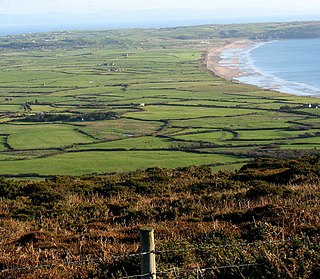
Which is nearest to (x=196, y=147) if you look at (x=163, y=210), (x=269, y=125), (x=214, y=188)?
(x=269, y=125)

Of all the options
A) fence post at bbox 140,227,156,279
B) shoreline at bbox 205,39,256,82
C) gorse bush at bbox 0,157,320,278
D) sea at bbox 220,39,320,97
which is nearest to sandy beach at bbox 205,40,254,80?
shoreline at bbox 205,39,256,82

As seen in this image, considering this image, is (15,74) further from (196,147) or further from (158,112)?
(196,147)

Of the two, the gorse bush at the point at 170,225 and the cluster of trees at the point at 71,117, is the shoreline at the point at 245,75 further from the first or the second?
the gorse bush at the point at 170,225

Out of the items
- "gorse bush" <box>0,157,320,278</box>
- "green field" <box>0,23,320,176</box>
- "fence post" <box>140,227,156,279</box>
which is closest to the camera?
"fence post" <box>140,227,156,279</box>

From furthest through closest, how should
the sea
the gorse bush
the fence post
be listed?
the sea < the gorse bush < the fence post

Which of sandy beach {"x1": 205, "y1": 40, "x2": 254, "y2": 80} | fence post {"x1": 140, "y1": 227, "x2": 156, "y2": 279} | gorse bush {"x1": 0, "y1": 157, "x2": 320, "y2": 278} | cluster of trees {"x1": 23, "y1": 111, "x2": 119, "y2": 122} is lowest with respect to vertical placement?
sandy beach {"x1": 205, "y1": 40, "x2": 254, "y2": 80}

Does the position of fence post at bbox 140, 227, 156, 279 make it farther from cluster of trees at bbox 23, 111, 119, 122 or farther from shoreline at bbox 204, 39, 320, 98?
shoreline at bbox 204, 39, 320, 98

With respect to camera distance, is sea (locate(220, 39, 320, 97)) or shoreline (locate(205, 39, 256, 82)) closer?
sea (locate(220, 39, 320, 97))
